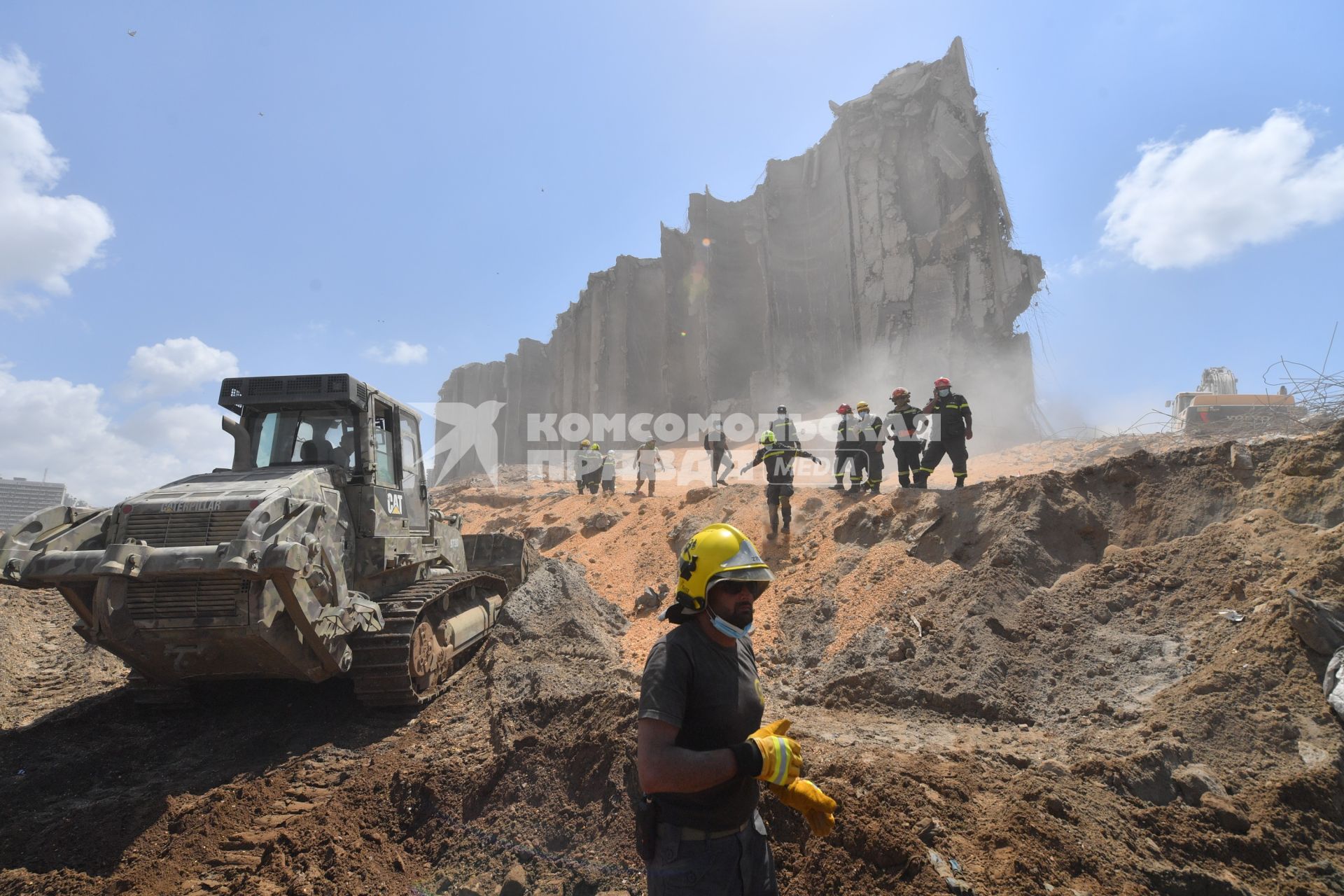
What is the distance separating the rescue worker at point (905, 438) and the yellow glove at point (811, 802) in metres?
9.10

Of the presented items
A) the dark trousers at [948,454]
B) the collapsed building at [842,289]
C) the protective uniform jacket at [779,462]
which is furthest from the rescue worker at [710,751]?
the collapsed building at [842,289]

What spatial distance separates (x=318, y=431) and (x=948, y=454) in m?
8.37

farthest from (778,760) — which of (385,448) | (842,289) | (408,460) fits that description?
(842,289)

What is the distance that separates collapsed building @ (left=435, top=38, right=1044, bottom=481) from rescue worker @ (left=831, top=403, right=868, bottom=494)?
15103mm

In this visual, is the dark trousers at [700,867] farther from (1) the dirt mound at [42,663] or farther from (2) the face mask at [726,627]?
(1) the dirt mound at [42,663]

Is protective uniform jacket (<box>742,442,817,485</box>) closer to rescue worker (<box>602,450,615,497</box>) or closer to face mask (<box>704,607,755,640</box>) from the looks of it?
rescue worker (<box>602,450,615,497</box>)

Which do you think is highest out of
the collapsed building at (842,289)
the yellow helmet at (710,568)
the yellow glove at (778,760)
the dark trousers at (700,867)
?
the collapsed building at (842,289)

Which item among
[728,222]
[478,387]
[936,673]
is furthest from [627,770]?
[478,387]

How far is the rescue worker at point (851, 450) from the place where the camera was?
457 inches

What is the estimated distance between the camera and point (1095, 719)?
17.1 feet

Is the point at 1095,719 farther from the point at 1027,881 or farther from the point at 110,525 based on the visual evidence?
the point at 110,525

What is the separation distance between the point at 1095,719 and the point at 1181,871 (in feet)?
7.42

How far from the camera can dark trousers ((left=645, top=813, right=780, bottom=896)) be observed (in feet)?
6.79

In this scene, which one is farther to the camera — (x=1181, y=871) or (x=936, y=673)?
(x=936, y=673)
